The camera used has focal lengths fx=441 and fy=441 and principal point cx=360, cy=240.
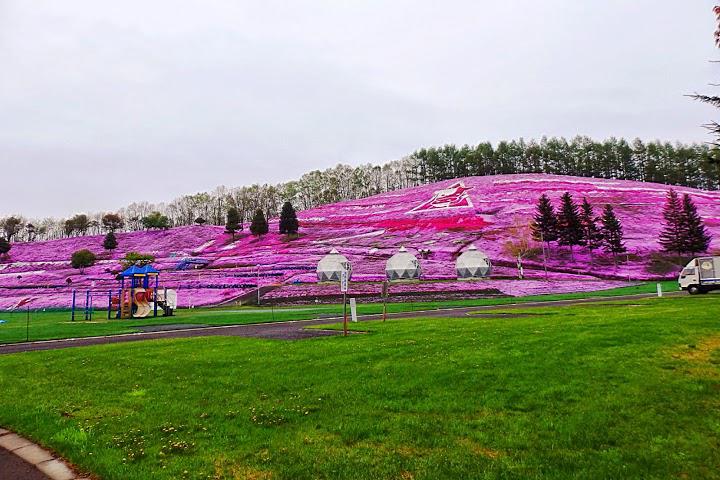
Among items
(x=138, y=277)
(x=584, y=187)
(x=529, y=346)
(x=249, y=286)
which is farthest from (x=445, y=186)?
(x=529, y=346)

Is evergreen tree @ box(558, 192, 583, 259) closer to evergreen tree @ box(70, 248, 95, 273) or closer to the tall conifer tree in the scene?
the tall conifer tree

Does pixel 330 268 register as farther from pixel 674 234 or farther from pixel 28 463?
pixel 28 463

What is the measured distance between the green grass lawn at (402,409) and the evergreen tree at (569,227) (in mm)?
55309

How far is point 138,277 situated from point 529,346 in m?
43.1

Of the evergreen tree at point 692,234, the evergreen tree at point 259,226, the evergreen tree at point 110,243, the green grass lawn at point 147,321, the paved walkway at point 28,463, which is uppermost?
the evergreen tree at point 259,226

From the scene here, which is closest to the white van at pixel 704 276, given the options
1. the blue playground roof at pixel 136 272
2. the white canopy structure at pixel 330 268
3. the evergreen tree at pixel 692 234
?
the evergreen tree at pixel 692 234

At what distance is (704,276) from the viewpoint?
34.5 meters

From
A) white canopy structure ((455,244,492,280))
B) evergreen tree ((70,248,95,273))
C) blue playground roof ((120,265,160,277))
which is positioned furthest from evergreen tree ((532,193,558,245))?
evergreen tree ((70,248,95,273))

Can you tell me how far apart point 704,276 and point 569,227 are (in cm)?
3104

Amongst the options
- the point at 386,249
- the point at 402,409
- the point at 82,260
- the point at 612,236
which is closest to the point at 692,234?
the point at 612,236

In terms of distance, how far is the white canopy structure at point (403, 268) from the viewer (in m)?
62.5

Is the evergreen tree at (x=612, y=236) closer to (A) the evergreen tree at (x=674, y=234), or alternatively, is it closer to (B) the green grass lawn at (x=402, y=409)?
(A) the evergreen tree at (x=674, y=234)

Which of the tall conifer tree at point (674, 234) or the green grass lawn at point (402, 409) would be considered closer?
the green grass lawn at point (402, 409)

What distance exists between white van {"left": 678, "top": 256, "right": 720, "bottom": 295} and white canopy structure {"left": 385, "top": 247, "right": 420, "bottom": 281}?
32.9 m
